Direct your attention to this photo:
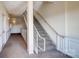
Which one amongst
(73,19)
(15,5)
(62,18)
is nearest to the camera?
(73,19)

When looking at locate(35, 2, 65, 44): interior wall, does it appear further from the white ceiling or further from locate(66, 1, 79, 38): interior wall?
the white ceiling

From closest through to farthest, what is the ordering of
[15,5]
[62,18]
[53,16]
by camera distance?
1. [62,18]
2. [53,16]
3. [15,5]

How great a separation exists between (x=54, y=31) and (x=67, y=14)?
138cm

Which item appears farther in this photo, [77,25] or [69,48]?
[69,48]

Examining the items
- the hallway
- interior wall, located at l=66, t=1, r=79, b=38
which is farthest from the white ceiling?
interior wall, located at l=66, t=1, r=79, b=38

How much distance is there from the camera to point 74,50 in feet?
15.1

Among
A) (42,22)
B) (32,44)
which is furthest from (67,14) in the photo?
(42,22)

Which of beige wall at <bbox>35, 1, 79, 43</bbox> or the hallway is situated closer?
beige wall at <bbox>35, 1, 79, 43</bbox>

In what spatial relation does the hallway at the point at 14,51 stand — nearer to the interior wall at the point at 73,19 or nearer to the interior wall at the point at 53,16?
the interior wall at the point at 53,16

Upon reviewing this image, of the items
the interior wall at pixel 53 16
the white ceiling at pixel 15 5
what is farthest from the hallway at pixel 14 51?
the white ceiling at pixel 15 5

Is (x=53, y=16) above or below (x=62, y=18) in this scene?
above

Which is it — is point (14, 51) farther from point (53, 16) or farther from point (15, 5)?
point (15, 5)

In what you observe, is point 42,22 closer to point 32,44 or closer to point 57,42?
point 57,42

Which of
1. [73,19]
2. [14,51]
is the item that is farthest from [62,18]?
[14,51]
